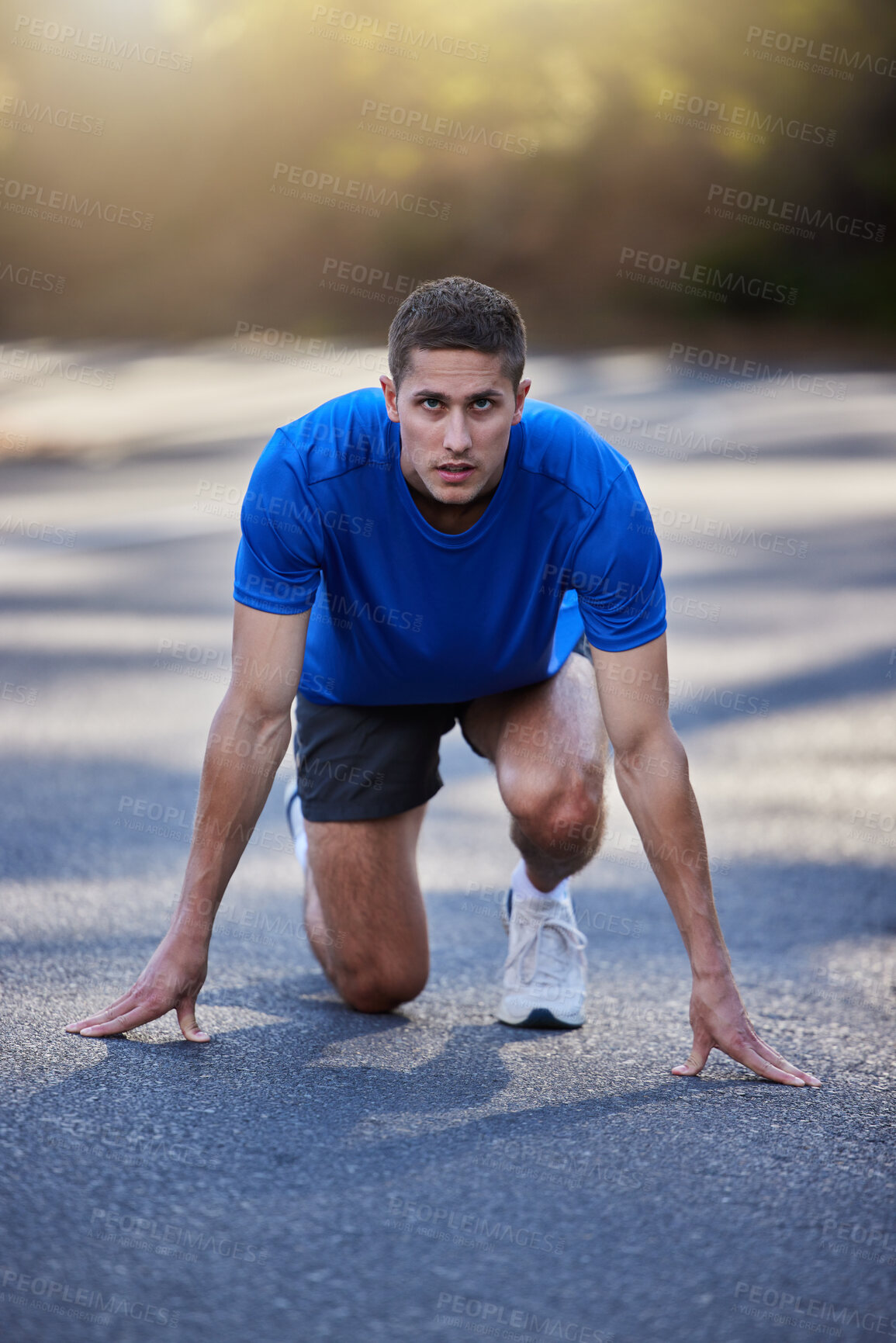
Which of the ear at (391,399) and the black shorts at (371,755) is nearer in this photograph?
the ear at (391,399)

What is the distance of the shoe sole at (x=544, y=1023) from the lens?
3.71m

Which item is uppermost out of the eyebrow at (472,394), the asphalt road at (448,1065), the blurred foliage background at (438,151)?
the blurred foliage background at (438,151)

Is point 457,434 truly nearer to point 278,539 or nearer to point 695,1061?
point 278,539

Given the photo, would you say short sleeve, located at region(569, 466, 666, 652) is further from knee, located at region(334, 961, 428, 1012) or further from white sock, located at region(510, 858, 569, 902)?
knee, located at region(334, 961, 428, 1012)

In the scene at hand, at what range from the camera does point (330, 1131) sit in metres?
2.88

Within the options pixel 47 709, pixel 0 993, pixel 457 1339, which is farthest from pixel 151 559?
pixel 457 1339

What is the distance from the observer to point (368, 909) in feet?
13.1

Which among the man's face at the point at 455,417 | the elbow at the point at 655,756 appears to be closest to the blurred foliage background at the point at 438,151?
the man's face at the point at 455,417

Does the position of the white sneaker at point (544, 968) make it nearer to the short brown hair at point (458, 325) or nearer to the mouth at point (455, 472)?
the mouth at point (455, 472)

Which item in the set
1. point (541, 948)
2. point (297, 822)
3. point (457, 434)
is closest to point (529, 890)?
point (541, 948)

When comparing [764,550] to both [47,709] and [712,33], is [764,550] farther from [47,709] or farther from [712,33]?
[712,33]

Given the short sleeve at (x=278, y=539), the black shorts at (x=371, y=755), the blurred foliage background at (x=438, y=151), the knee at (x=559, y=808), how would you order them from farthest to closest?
the blurred foliage background at (x=438, y=151)
the black shorts at (x=371, y=755)
the knee at (x=559, y=808)
the short sleeve at (x=278, y=539)

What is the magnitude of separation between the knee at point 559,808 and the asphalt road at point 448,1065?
51cm

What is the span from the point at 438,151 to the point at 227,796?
34535mm
